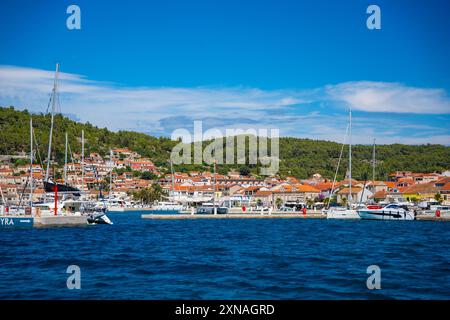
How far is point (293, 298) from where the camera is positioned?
14898 millimetres

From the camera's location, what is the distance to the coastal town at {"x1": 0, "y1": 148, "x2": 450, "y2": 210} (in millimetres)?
86938

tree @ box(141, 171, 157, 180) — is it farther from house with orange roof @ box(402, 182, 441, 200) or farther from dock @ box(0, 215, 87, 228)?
dock @ box(0, 215, 87, 228)

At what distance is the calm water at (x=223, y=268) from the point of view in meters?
15.6

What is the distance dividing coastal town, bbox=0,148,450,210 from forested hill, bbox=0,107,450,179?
4364mm

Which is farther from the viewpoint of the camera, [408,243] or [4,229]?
[4,229]

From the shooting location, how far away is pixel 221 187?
120125 millimetres

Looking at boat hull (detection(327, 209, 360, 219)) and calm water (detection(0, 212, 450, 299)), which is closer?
calm water (detection(0, 212, 450, 299))

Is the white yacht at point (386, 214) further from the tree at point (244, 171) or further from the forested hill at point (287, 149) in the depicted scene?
the tree at point (244, 171)

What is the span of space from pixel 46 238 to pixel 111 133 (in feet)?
495

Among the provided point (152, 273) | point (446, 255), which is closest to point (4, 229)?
point (152, 273)

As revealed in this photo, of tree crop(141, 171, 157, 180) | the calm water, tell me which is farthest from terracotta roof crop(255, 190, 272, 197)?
the calm water

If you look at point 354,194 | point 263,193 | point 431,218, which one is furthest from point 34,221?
point 263,193

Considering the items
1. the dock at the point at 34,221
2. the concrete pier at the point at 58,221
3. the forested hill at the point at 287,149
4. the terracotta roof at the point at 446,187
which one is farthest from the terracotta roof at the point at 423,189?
the dock at the point at 34,221
